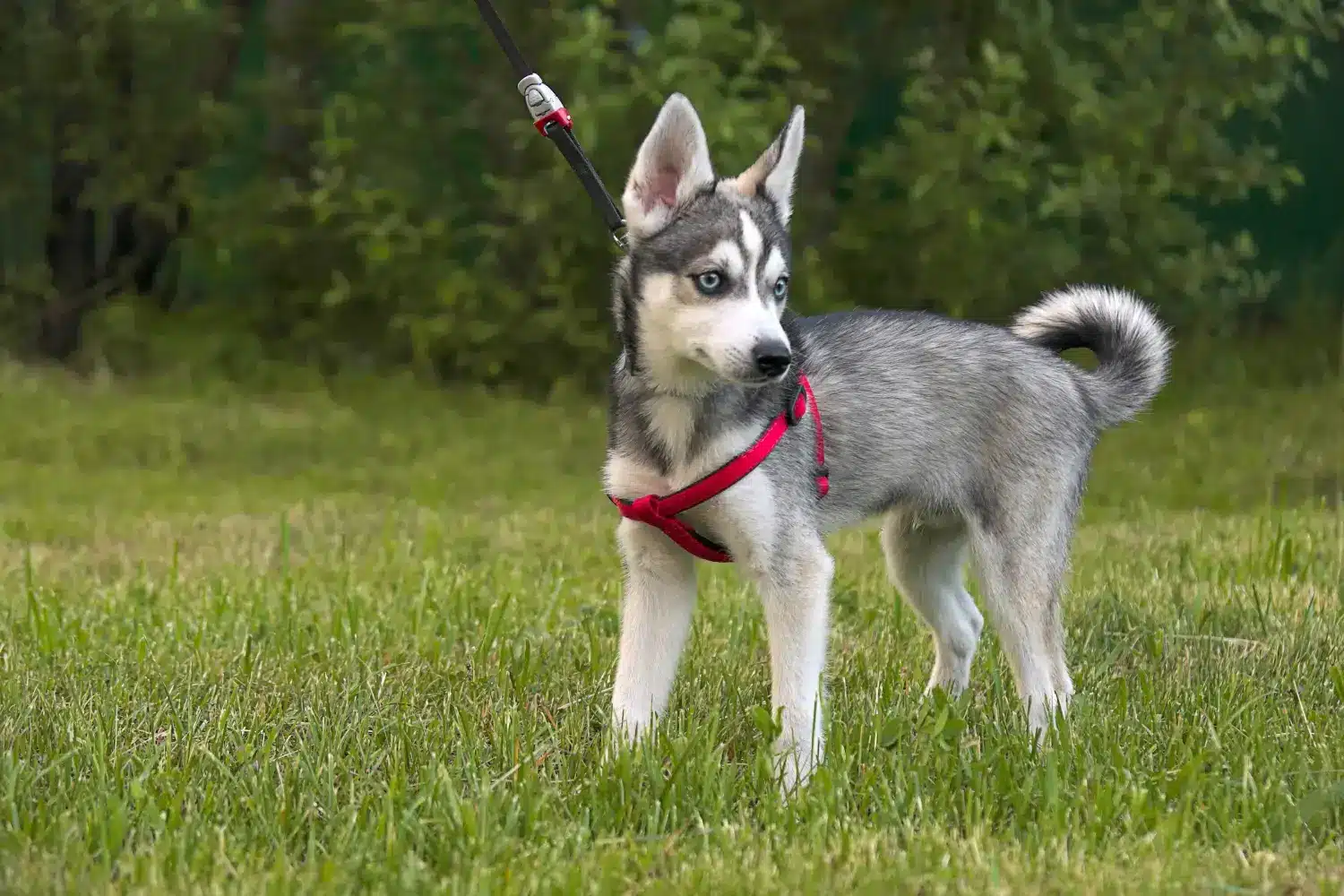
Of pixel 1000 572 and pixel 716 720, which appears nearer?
pixel 716 720

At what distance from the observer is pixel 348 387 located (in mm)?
11539

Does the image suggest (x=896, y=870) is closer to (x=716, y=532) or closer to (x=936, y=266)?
(x=716, y=532)

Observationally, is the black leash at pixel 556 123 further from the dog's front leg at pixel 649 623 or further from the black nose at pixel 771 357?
the dog's front leg at pixel 649 623

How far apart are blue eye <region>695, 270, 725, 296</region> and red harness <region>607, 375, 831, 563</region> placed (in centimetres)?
39

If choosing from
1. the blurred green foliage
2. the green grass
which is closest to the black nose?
the green grass

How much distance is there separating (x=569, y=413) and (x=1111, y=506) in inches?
159

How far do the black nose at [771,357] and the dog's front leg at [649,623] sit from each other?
63 centimetres

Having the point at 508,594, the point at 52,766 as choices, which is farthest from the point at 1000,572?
the point at 52,766

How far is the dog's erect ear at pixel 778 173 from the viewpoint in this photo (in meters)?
3.89

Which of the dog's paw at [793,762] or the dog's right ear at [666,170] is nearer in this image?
the dog's paw at [793,762]

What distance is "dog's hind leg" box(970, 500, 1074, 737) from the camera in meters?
4.23

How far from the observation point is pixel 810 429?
399 cm

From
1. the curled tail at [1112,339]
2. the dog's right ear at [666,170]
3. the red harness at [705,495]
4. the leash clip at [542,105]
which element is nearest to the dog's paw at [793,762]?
the red harness at [705,495]

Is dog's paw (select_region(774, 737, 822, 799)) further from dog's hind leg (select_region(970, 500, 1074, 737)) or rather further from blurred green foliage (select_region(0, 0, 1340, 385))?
blurred green foliage (select_region(0, 0, 1340, 385))
